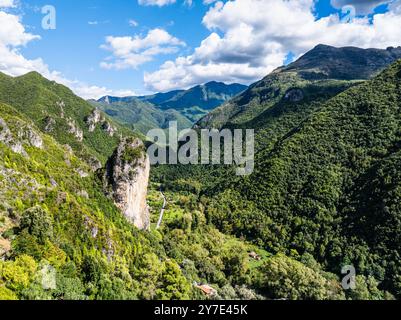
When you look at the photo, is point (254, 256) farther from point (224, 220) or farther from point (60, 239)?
point (60, 239)

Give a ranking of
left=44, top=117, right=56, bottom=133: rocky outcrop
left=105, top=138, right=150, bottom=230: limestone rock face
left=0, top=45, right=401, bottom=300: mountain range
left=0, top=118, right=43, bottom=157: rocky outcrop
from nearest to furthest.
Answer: left=0, top=45, right=401, bottom=300: mountain range → left=0, top=118, right=43, bottom=157: rocky outcrop → left=105, top=138, right=150, bottom=230: limestone rock face → left=44, top=117, right=56, bottom=133: rocky outcrop

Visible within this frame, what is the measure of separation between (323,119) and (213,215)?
7079 centimetres

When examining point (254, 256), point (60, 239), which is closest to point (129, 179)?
point (60, 239)

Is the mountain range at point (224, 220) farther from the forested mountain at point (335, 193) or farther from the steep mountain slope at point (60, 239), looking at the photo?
the forested mountain at point (335, 193)

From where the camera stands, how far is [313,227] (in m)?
112

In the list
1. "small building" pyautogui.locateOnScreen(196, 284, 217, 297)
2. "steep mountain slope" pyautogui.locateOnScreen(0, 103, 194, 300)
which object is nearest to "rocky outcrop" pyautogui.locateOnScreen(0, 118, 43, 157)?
"steep mountain slope" pyautogui.locateOnScreen(0, 103, 194, 300)

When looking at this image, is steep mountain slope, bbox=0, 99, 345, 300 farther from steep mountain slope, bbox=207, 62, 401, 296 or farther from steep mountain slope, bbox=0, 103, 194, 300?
steep mountain slope, bbox=207, 62, 401, 296

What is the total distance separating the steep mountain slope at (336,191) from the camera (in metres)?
98.1

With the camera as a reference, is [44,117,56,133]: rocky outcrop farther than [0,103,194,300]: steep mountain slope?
Yes

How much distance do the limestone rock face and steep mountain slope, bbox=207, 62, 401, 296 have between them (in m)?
41.0

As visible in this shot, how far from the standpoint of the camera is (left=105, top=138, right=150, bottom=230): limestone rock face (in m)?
88.0

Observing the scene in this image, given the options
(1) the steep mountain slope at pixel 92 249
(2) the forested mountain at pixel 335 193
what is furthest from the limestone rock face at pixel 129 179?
(2) the forested mountain at pixel 335 193

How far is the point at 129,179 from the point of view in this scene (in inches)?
3504
